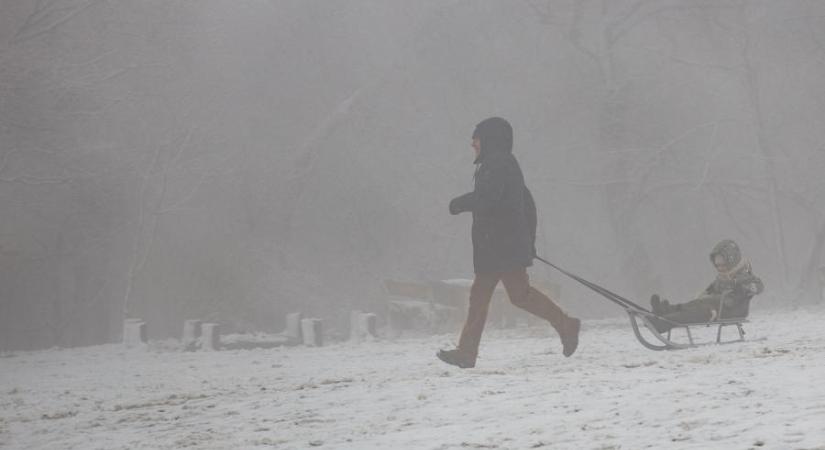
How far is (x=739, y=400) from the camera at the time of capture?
6.05 meters

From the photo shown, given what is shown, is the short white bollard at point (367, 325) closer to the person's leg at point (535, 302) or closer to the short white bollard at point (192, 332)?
the short white bollard at point (192, 332)

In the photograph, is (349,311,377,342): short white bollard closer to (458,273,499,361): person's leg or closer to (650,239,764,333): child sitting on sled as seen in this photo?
(650,239,764,333): child sitting on sled

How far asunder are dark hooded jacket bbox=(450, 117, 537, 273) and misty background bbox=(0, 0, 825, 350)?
42.8 feet

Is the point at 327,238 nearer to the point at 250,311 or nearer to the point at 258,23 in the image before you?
the point at 250,311

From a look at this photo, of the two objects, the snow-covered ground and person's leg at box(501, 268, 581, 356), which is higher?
person's leg at box(501, 268, 581, 356)

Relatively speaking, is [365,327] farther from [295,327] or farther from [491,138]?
[491,138]

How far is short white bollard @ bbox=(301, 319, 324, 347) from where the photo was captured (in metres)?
16.8

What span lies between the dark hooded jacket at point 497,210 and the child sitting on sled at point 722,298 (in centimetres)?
168

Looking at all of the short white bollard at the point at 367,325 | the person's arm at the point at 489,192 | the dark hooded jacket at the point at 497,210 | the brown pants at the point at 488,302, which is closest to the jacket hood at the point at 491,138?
the dark hooded jacket at the point at 497,210

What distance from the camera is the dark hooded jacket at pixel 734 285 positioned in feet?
34.3

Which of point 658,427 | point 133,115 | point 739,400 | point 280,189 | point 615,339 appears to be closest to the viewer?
point 658,427

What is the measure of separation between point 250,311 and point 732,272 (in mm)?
15359

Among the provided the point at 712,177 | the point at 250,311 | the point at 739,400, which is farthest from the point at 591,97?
the point at 739,400

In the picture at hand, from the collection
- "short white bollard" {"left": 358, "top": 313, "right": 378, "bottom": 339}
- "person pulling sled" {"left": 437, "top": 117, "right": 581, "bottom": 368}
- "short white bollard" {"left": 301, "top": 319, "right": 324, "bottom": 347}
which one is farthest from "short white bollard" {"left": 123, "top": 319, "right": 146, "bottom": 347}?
"person pulling sled" {"left": 437, "top": 117, "right": 581, "bottom": 368}
